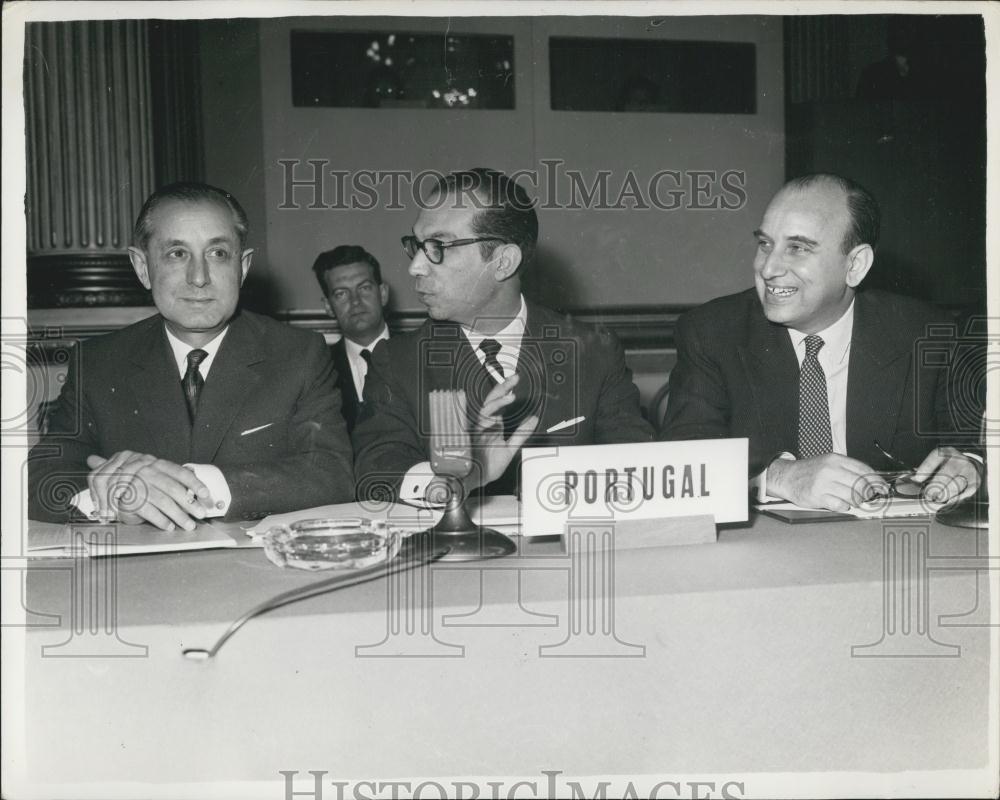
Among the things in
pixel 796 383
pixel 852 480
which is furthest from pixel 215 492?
pixel 796 383

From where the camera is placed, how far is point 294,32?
362 cm

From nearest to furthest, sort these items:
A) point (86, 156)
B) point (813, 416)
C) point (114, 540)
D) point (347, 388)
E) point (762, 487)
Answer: point (114, 540), point (762, 487), point (813, 416), point (86, 156), point (347, 388)

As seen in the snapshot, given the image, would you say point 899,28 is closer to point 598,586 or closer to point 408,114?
point 408,114

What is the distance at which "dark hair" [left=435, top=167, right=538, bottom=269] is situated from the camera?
1857mm

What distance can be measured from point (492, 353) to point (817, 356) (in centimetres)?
64

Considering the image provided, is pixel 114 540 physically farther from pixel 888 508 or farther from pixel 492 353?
pixel 888 508

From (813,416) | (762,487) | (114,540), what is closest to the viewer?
(114,540)

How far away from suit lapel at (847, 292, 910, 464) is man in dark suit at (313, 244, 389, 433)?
5.36 ft

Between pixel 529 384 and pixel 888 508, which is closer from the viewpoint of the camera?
pixel 888 508

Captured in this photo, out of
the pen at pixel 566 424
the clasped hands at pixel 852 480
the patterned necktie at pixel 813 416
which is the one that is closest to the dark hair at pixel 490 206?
the pen at pixel 566 424

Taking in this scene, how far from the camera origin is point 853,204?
179 cm

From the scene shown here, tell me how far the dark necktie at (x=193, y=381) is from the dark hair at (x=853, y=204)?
117 centimetres

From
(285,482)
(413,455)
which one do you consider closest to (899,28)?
(413,455)

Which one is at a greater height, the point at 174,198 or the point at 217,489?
the point at 174,198
